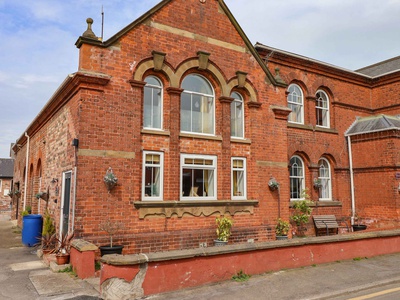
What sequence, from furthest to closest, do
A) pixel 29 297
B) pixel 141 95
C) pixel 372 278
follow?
pixel 141 95, pixel 372 278, pixel 29 297

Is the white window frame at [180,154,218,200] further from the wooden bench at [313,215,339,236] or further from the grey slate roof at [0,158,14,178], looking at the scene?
the grey slate roof at [0,158,14,178]

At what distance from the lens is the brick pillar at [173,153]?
984 cm

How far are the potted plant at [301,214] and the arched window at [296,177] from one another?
27.7 inches

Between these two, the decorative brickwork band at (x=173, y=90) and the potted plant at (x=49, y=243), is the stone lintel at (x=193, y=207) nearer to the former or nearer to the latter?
the potted plant at (x=49, y=243)

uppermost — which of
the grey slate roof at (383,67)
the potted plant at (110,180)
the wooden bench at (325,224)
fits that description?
the grey slate roof at (383,67)

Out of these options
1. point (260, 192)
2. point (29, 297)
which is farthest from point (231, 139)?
point (29, 297)

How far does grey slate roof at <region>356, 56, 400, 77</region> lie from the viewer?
715 inches

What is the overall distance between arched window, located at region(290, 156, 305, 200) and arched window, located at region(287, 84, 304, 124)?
1838mm

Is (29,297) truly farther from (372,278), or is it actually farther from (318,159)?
(318,159)

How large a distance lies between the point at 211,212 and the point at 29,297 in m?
5.53

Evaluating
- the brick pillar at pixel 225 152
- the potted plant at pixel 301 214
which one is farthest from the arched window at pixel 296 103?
the brick pillar at pixel 225 152

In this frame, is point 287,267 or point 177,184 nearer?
point 287,267

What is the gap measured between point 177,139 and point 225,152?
182 cm

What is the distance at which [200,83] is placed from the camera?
11.2 metres
